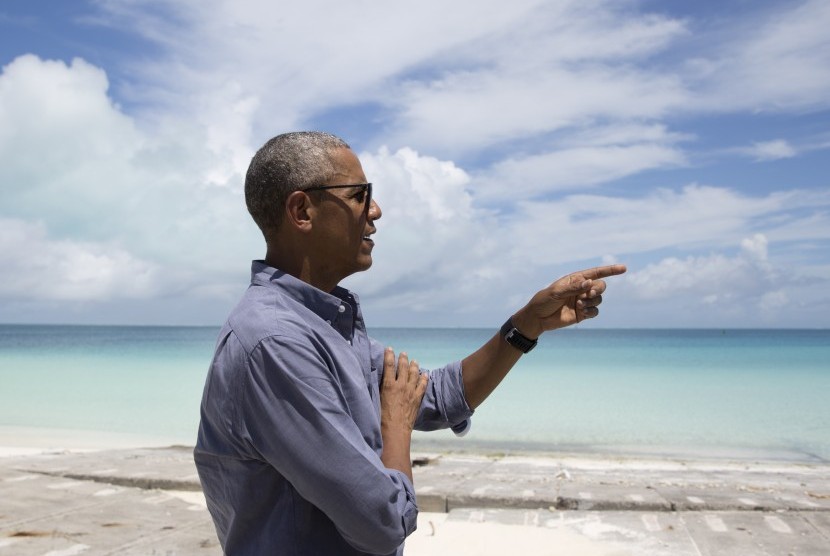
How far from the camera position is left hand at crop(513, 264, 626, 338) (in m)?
2.17

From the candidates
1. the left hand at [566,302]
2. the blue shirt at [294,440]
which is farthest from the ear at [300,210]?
the left hand at [566,302]

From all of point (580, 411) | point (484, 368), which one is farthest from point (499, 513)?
point (580, 411)

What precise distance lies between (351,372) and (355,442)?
0.18 metres

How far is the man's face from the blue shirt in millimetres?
109

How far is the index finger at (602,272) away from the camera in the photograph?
216 centimetres

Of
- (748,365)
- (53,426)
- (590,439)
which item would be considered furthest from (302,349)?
(748,365)

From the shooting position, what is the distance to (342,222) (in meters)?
1.81

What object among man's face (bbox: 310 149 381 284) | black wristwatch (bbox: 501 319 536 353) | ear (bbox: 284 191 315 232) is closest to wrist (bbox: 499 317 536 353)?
black wristwatch (bbox: 501 319 536 353)

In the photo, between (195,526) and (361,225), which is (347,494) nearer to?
(361,225)

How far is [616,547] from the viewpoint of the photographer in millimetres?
4855

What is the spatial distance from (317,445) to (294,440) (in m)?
0.04

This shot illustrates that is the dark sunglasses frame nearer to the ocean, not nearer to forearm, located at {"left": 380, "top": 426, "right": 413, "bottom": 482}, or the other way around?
forearm, located at {"left": 380, "top": 426, "right": 413, "bottom": 482}

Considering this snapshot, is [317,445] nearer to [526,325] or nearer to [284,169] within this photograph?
[284,169]

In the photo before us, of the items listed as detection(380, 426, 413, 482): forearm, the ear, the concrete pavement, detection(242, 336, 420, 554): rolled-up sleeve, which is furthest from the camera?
the concrete pavement
